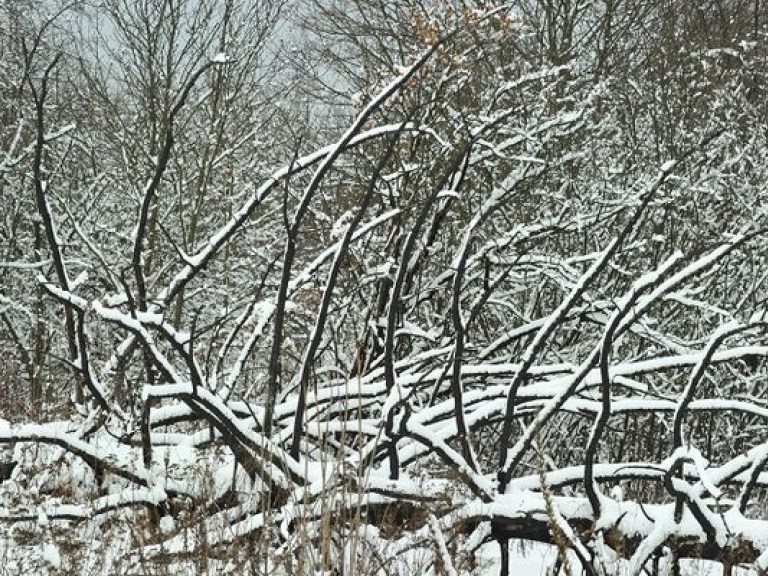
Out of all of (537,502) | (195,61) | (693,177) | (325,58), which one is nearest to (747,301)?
(693,177)

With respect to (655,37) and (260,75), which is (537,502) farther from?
(260,75)

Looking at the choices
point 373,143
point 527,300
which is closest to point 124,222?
point 373,143

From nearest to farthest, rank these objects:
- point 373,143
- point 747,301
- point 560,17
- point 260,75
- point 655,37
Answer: point 747,301
point 373,143
point 655,37
point 560,17
point 260,75

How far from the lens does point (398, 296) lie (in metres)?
2.95

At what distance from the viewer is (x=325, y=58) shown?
10352 mm

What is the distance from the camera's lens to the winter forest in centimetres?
287

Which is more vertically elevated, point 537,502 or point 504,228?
point 504,228

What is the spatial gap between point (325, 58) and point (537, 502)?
8206 millimetres

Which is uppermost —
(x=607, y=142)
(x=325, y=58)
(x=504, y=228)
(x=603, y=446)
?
(x=325, y=58)

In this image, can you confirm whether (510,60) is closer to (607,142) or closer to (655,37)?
(607,142)

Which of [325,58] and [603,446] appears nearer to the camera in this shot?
[603,446]

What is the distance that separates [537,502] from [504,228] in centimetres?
506

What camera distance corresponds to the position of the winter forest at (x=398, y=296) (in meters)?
Answer: 2.87

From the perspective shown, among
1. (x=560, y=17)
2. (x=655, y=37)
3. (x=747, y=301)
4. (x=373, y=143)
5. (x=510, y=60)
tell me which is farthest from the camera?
(x=560, y=17)
